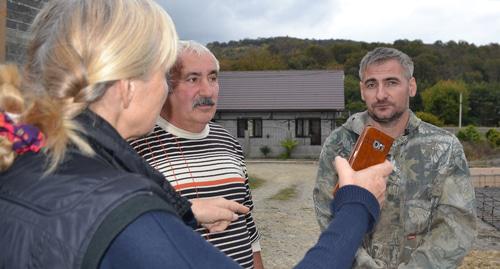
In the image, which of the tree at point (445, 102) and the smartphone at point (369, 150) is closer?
the smartphone at point (369, 150)

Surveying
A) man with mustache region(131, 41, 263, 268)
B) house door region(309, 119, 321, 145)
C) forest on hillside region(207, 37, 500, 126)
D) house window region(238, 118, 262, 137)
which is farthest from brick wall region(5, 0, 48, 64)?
forest on hillside region(207, 37, 500, 126)

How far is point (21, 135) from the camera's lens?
1074 millimetres

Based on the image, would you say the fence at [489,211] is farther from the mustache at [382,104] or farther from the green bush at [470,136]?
the green bush at [470,136]

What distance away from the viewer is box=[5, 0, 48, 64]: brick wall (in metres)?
5.91

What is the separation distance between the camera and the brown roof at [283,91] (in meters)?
28.9

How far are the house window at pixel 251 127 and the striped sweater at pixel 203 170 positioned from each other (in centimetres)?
2629

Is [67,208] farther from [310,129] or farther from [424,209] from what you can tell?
[310,129]

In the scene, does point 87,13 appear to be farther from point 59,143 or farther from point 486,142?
point 486,142

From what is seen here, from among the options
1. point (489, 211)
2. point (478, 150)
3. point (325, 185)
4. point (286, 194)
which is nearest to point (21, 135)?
point (325, 185)

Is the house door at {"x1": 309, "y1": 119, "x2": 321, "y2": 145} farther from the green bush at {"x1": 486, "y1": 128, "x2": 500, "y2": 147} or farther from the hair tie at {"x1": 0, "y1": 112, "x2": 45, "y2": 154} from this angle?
the hair tie at {"x1": 0, "y1": 112, "x2": 45, "y2": 154}

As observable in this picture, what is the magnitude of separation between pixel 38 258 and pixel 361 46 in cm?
8507

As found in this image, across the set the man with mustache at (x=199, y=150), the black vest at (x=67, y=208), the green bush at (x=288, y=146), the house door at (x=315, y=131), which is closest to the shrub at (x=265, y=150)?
the green bush at (x=288, y=146)

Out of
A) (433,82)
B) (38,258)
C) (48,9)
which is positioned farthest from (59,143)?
(433,82)

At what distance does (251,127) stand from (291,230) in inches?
756
